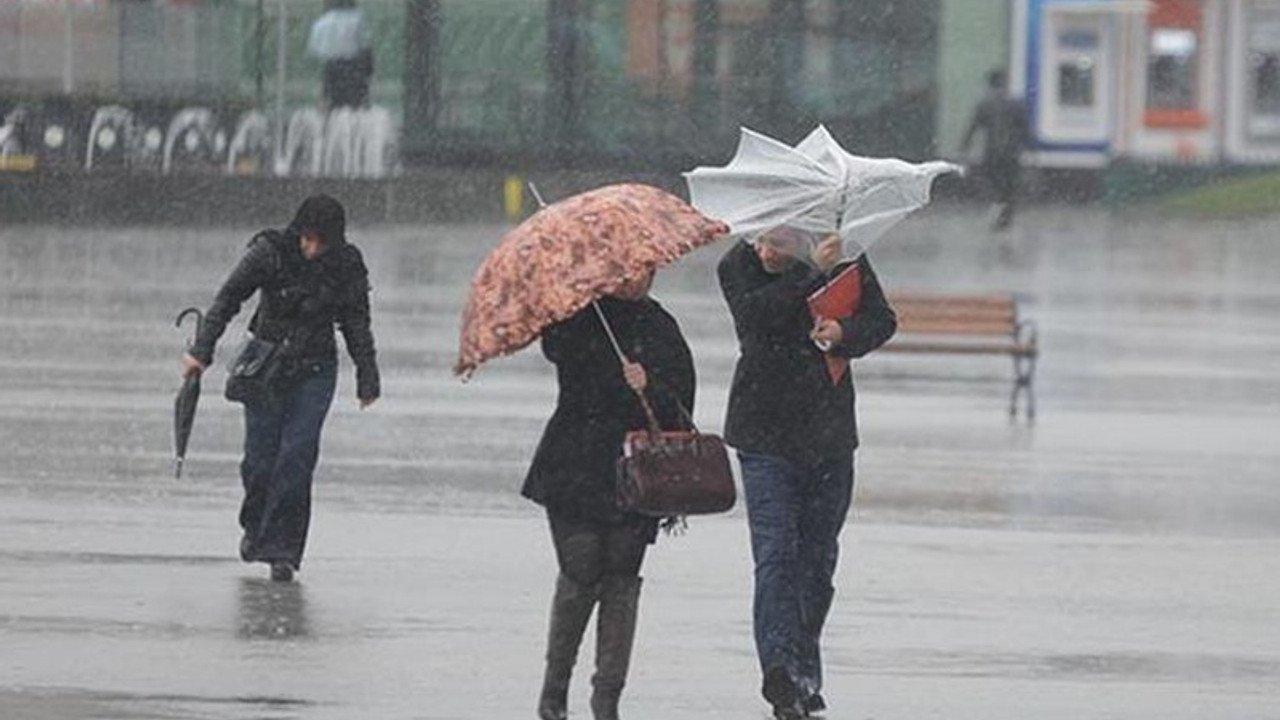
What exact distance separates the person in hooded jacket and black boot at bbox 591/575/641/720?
10.9 feet

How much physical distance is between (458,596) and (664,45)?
1333 inches

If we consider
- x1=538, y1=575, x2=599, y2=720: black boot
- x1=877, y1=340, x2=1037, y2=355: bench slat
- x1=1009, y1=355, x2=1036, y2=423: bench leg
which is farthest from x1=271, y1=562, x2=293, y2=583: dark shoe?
x1=877, y1=340, x2=1037, y2=355: bench slat

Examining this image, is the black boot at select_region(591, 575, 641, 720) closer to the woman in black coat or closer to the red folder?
the woman in black coat

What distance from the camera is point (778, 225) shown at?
436 inches

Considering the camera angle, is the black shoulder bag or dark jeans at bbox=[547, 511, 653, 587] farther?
the black shoulder bag

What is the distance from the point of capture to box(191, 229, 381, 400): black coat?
45.2ft

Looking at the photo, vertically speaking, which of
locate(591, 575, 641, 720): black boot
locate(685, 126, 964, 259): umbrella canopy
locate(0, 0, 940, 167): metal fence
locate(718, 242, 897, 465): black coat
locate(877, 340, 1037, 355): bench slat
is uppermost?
locate(0, 0, 940, 167): metal fence

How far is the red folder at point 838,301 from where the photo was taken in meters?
11.0

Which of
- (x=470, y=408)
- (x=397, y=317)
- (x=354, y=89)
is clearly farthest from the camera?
(x=354, y=89)

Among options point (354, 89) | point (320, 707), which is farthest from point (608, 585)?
point (354, 89)

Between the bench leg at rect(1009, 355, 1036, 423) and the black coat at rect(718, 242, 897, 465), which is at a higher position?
the black coat at rect(718, 242, 897, 465)

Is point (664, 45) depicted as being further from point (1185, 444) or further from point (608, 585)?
point (608, 585)

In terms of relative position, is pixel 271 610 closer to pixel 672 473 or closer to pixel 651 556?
pixel 651 556

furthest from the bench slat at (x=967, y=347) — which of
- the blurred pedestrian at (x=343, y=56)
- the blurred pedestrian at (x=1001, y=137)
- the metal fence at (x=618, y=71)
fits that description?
the blurred pedestrian at (x=343, y=56)
